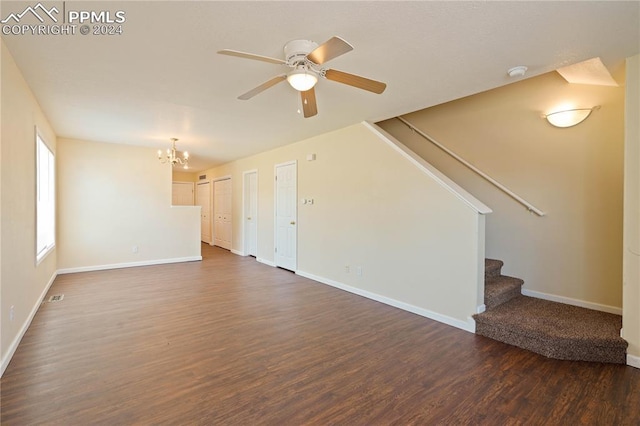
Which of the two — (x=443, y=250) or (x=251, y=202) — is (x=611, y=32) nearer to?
(x=443, y=250)

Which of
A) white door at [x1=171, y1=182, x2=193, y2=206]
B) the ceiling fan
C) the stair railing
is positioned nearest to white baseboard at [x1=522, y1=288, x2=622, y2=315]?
the stair railing

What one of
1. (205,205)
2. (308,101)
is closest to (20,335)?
(308,101)

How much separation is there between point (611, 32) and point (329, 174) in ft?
11.0

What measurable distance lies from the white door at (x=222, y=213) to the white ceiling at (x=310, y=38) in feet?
14.7

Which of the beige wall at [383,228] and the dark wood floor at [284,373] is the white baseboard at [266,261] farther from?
the dark wood floor at [284,373]

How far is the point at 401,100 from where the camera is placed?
3.30 meters

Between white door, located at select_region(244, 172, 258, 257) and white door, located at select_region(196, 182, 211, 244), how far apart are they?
259cm

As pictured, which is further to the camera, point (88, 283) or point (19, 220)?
point (88, 283)

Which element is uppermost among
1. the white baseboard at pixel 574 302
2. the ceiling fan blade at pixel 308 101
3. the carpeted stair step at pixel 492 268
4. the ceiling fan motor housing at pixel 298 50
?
the ceiling fan motor housing at pixel 298 50

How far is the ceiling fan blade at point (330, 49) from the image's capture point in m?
1.68

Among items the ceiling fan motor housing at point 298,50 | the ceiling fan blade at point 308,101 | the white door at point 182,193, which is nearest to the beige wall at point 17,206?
the ceiling fan motor housing at point 298,50

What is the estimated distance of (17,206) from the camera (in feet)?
8.57

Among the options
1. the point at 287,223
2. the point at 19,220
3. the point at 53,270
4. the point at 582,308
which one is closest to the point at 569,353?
the point at 582,308

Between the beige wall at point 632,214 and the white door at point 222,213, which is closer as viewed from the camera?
the beige wall at point 632,214
